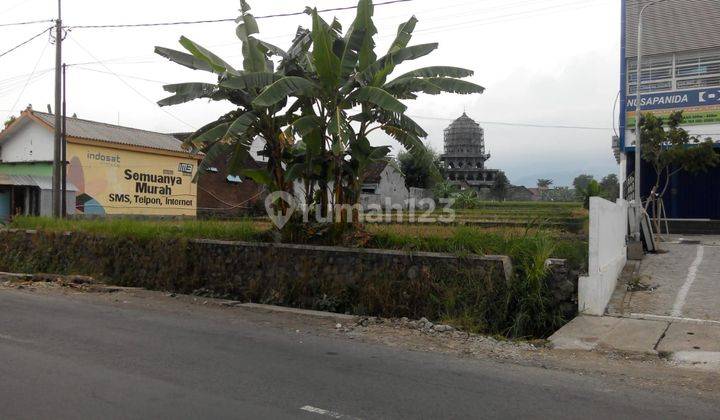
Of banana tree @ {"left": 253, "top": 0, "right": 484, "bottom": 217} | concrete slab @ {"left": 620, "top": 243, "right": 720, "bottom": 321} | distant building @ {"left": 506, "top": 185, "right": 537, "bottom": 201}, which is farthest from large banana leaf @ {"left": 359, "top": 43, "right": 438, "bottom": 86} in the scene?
distant building @ {"left": 506, "top": 185, "right": 537, "bottom": 201}

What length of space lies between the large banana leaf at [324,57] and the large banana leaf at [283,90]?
27 centimetres

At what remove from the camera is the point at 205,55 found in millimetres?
11148

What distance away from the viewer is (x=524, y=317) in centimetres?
895

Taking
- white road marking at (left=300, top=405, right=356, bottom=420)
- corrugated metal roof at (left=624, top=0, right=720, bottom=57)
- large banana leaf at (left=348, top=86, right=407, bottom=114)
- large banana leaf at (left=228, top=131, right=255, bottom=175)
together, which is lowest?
white road marking at (left=300, top=405, right=356, bottom=420)

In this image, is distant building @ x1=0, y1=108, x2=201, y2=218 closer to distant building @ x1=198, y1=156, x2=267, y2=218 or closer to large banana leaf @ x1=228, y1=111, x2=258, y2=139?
distant building @ x1=198, y1=156, x2=267, y2=218

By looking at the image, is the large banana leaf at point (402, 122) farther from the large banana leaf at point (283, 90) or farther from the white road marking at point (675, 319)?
the white road marking at point (675, 319)

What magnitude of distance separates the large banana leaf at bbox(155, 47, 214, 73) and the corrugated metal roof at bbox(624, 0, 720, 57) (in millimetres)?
14863

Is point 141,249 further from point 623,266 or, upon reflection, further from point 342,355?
point 623,266

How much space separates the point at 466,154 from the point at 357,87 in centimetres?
7932

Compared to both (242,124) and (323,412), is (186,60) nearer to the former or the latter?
(242,124)

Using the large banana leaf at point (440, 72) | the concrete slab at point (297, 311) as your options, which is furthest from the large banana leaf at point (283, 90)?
the concrete slab at point (297, 311)

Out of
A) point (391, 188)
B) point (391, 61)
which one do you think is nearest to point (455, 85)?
point (391, 61)

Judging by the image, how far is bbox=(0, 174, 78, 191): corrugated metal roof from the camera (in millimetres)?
25156

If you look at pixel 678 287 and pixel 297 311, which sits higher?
pixel 678 287
